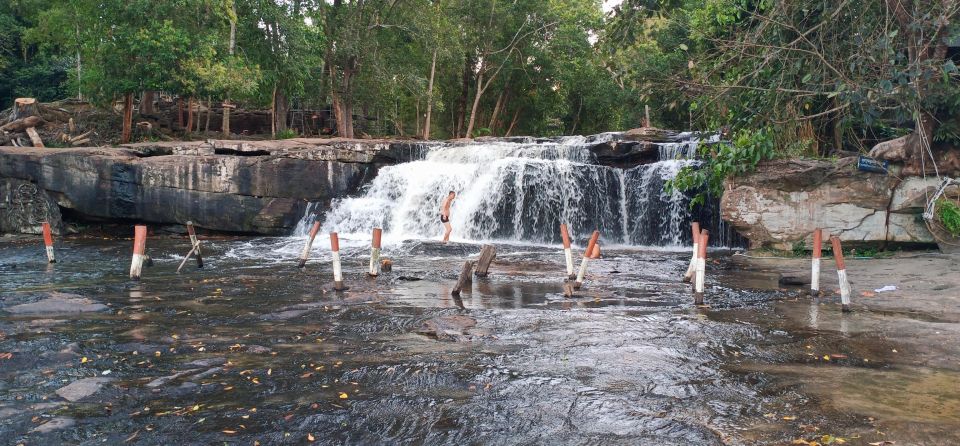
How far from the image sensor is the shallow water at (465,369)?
5309 mm

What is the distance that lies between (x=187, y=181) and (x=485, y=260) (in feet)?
38.0

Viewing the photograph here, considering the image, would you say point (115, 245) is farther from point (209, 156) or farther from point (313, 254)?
point (313, 254)

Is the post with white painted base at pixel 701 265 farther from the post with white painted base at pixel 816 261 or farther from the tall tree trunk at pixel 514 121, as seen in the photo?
the tall tree trunk at pixel 514 121

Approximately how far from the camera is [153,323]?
885 cm

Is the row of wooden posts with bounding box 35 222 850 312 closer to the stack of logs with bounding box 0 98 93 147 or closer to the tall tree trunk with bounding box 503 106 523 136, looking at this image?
the stack of logs with bounding box 0 98 93 147

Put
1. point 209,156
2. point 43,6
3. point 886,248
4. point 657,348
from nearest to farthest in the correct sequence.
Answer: point 657,348, point 886,248, point 209,156, point 43,6

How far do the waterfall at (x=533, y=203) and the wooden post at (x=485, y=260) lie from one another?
255 inches

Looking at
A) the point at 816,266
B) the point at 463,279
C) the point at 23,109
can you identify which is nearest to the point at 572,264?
the point at 463,279

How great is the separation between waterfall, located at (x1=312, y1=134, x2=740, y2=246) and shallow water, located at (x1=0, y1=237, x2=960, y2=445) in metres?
7.04

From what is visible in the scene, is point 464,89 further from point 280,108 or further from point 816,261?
point 816,261

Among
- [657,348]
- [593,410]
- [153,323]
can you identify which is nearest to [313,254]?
[153,323]

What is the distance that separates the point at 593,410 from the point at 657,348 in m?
2.07

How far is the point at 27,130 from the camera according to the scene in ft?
76.0

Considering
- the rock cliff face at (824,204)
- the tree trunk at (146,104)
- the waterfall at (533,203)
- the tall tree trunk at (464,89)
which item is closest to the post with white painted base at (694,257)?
the rock cliff face at (824,204)
